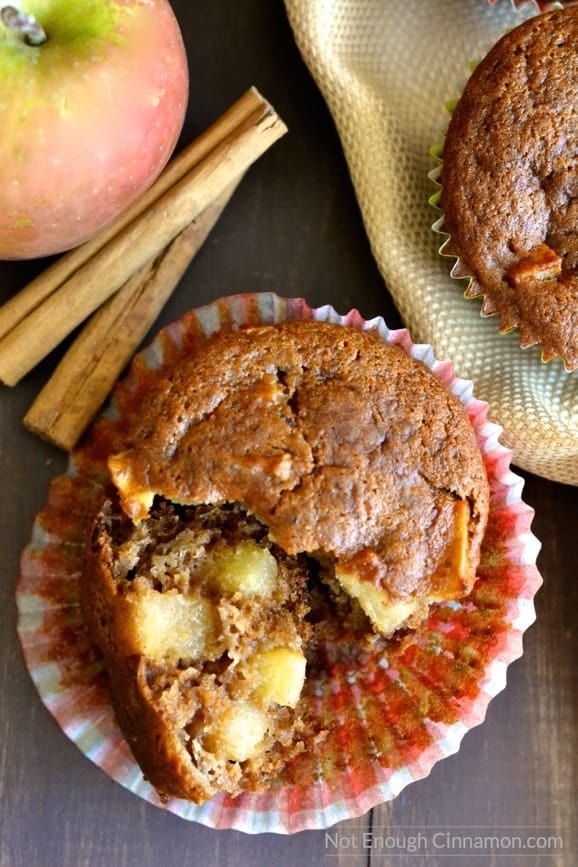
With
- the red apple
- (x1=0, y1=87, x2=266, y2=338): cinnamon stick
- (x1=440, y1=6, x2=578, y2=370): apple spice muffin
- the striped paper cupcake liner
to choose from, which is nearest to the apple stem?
the red apple

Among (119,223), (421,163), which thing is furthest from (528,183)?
(119,223)

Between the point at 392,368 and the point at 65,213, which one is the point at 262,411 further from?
the point at 65,213

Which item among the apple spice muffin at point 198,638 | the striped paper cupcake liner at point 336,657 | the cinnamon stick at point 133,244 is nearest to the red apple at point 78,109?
the cinnamon stick at point 133,244

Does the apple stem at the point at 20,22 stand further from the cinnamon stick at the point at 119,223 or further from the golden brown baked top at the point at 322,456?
the golden brown baked top at the point at 322,456

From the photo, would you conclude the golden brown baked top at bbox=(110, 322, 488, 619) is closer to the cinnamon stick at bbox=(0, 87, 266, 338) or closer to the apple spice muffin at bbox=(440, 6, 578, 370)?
the apple spice muffin at bbox=(440, 6, 578, 370)

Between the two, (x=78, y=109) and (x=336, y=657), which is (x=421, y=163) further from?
(x=336, y=657)

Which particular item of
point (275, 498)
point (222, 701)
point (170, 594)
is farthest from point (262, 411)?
point (222, 701)
